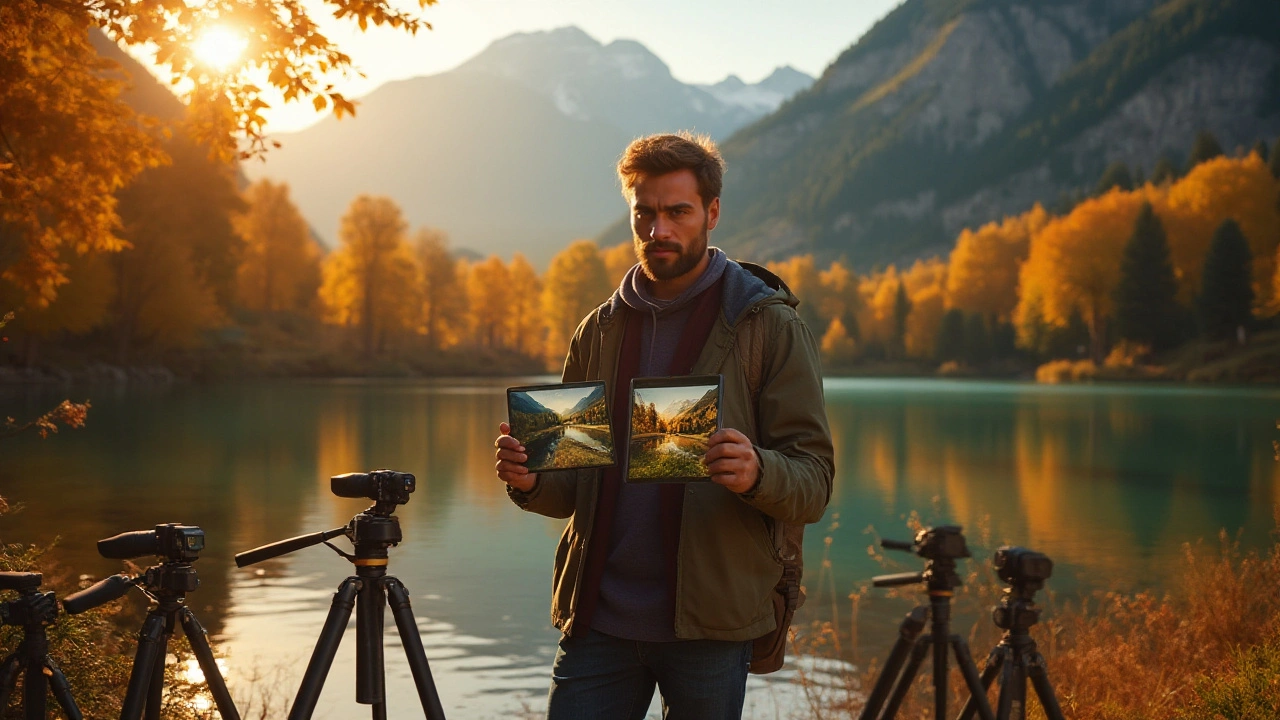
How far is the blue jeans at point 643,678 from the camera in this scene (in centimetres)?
315

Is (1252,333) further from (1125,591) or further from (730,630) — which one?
(730,630)

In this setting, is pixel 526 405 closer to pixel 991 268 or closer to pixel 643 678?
pixel 643 678

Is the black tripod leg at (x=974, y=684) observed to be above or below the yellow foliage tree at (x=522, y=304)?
below

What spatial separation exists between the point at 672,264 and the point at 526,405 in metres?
0.57

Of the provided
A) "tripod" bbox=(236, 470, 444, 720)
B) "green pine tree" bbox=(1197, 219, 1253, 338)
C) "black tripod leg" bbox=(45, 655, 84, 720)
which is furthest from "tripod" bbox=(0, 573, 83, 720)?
"green pine tree" bbox=(1197, 219, 1253, 338)

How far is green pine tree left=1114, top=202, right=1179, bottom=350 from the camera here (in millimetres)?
61844

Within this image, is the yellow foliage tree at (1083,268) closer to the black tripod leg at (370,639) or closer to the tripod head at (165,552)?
the black tripod leg at (370,639)

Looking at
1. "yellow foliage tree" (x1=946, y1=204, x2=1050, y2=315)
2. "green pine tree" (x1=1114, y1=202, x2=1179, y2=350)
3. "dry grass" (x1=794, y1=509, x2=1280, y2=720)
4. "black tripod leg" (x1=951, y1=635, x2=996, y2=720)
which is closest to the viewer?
"black tripod leg" (x1=951, y1=635, x2=996, y2=720)

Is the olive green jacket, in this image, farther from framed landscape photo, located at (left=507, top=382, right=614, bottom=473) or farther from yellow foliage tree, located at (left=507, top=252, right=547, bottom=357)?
yellow foliage tree, located at (left=507, top=252, right=547, bottom=357)

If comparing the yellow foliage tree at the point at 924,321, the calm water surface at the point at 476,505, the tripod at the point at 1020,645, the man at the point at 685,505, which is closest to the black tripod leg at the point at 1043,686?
the tripod at the point at 1020,645

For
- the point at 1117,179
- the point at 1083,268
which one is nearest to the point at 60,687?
the point at 1083,268

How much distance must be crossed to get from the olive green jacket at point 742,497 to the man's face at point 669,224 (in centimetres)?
15

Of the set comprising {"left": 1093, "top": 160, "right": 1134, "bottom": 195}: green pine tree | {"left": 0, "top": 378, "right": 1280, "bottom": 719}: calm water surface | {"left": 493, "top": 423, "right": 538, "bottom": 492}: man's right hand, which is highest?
{"left": 1093, "top": 160, "right": 1134, "bottom": 195}: green pine tree

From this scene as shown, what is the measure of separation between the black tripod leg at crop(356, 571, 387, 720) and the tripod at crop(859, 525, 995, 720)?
137cm
